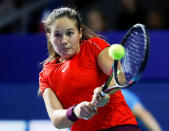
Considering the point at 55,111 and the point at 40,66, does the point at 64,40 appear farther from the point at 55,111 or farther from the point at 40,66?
the point at 40,66

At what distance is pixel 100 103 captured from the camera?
1.95 metres

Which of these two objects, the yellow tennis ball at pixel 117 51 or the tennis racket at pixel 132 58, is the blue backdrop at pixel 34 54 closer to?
the tennis racket at pixel 132 58

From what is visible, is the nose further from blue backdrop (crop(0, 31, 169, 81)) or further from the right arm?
blue backdrop (crop(0, 31, 169, 81))

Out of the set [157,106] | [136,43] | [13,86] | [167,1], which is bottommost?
[157,106]

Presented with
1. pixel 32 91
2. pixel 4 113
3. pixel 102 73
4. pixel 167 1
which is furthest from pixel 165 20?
pixel 102 73

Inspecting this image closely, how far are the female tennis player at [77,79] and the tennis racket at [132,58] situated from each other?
106mm

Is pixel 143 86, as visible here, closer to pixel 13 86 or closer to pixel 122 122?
pixel 13 86

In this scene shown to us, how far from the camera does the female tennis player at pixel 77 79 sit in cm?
217

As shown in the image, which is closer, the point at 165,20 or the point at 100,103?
the point at 100,103

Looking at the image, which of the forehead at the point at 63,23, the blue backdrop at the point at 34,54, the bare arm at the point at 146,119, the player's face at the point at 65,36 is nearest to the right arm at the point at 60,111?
the player's face at the point at 65,36

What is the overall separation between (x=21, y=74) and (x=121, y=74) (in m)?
3.46

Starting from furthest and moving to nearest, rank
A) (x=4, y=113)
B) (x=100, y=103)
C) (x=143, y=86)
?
(x=143, y=86) → (x=4, y=113) → (x=100, y=103)

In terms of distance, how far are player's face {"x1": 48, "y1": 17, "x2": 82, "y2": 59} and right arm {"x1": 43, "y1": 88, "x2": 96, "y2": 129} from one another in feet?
0.80

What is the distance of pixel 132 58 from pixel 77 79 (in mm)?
319
